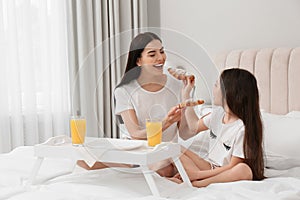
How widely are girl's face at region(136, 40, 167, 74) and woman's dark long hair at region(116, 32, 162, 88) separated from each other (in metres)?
0.02

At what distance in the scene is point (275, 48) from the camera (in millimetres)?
2982

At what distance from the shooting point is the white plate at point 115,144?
180cm

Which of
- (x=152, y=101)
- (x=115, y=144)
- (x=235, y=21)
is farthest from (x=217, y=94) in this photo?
(x=235, y=21)

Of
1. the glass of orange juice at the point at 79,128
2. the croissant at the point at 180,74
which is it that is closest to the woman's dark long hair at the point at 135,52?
the croissant at the point at 180,74

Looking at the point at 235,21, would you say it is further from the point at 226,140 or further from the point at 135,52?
A: the point at 135,52

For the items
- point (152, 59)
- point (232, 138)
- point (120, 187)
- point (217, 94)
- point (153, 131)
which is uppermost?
point (152, 59)

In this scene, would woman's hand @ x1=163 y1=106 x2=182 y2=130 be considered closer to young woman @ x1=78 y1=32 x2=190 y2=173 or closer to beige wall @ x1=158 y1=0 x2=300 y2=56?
young woman @ x1=78 y1=32 x2=190 y2=173

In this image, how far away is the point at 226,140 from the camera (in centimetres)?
211

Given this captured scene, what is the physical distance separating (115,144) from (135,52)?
33 centimetres

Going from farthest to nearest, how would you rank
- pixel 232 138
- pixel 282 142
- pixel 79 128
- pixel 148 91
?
pixel 282 142, pixel 232 138, pixel 79 128, pixel 148 91

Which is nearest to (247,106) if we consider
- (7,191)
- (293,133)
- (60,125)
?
(293,133)

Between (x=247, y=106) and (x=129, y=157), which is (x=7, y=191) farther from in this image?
(x=247, y=106)

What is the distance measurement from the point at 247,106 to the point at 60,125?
186 cm

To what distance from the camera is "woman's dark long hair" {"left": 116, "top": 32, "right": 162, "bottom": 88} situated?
1786 millimetres
